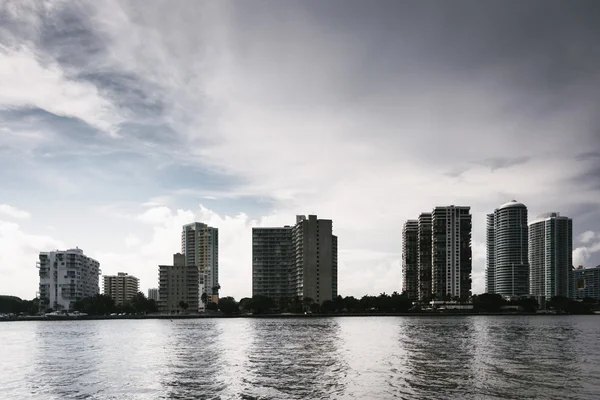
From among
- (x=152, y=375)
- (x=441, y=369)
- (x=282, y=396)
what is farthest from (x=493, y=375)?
(x=152, y=375)

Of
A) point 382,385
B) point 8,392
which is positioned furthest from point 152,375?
point 382,385

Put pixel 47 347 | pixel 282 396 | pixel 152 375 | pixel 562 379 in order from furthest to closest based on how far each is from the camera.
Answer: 1. pixel 47 347
2. pixel 152 375
3. pixel 562 379
4. pixel 282 396

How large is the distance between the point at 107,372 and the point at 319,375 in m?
26.0

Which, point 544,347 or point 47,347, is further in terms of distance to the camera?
point 47,347

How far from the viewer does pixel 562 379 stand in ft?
193

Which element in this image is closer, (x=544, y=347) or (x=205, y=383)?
(x=205, y=383)

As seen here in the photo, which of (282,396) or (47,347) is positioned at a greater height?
(282,396)

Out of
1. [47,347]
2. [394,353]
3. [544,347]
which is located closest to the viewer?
[394,353]

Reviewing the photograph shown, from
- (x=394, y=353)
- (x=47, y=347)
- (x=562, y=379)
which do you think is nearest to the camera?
(x=562, y=379)

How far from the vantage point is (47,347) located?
10938 centimetres

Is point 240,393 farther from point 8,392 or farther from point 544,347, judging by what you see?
point 544,347

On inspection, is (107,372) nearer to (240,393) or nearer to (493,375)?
(240,393)

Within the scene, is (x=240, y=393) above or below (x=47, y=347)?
above

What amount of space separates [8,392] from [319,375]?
3168cm
